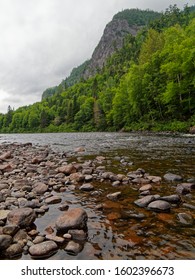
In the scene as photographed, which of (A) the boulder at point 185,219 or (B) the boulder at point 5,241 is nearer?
(B) the boulder at point 5,241

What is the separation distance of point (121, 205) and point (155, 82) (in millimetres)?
40718

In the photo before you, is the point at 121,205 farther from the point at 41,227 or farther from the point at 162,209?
the point at 41,227

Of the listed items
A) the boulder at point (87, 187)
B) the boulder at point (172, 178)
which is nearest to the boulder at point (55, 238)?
the boulder at point (87, 187)

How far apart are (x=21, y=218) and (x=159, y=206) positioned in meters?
3.41

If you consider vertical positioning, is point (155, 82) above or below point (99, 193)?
above

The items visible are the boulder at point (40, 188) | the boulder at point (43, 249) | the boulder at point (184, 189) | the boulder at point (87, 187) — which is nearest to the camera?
the boulder at point (43, 249)

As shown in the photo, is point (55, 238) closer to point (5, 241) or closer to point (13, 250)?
point (13, 250)

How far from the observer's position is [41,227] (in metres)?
5.53

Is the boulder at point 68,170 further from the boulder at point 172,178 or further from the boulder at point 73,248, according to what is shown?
the boulder at point 73,248

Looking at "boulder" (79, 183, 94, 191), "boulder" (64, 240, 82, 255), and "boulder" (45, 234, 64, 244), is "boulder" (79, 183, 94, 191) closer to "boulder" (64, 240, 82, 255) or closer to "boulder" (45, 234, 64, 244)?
"boulder" (45, 234, 64, 244)

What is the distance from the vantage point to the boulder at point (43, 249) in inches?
173

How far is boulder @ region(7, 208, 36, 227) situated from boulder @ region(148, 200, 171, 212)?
2.99 m

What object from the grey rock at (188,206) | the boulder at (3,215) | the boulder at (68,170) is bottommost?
the grey rock at (188,206)
